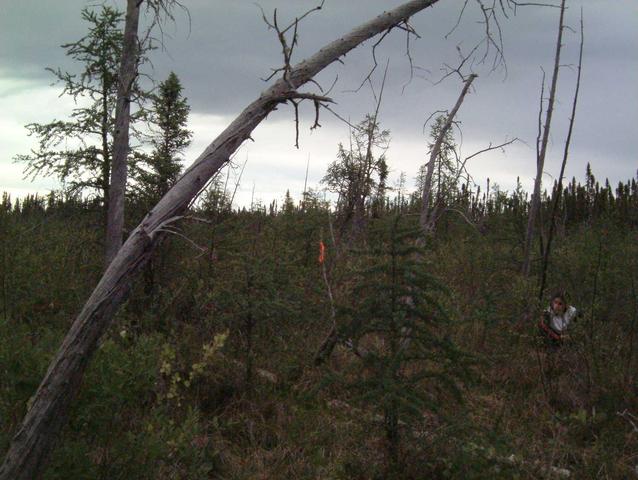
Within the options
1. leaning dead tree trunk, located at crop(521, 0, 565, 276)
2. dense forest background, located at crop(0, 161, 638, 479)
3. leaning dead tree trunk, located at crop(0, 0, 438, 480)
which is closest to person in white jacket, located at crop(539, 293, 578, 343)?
dense forest background, located at crop(0, 161, 638, 479)

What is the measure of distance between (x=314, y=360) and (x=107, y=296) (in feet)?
14.1

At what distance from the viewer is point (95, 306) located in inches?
123

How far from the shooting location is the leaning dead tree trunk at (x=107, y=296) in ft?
10.0

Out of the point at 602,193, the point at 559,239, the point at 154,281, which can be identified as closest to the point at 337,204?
the point at 559,239

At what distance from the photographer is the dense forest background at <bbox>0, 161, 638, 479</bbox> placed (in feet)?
13.1

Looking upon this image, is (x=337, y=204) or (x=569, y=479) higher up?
(x=337, y=204)

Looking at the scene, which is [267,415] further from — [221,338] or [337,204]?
[337,204]

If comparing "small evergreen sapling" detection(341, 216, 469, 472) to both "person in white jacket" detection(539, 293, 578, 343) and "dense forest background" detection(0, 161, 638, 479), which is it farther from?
"person in white jacket" detection(539, 293, 578, 343)

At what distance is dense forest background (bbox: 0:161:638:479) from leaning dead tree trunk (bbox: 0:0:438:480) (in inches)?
10.0

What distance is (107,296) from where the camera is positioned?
3150 millimetres

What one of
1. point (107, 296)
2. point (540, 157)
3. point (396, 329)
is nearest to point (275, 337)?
point (396, 329)

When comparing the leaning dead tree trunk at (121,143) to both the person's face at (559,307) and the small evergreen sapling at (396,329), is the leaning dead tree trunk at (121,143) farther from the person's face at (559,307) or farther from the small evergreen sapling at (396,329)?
the person's face at (559,307)

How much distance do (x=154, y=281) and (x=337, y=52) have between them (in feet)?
17.6

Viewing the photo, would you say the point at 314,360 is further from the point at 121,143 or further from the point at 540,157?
the point at 540,157
